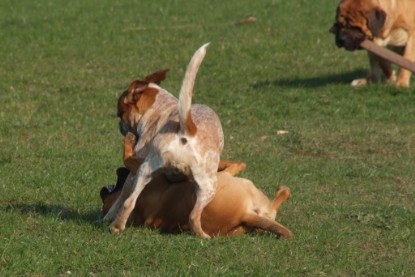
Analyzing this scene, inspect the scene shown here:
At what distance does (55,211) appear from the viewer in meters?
8.09

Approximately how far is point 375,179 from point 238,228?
270 centimetres

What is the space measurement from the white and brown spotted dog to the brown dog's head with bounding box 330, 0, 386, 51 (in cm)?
599

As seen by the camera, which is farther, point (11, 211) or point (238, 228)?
point (11, 211)

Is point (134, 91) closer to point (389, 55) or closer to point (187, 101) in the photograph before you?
point (187, 101)

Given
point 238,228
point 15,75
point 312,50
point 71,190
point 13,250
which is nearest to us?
point 13,250

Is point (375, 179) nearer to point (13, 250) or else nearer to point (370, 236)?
point (370, 236)

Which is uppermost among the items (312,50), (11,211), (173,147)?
(173,147)

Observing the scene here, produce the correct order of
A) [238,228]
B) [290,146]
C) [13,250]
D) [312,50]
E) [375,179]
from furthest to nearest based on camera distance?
1. [312,50]
2. [290,146]
3. [375,179]
4. [238,228]
5. [13,250]

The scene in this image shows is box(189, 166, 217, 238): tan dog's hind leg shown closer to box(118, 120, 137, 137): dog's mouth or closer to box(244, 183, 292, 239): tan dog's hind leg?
box(244, 183, 292, 239): tan dog's hind leg

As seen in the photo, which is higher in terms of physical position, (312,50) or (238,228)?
(238,228)

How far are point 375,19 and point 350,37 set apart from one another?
431mm

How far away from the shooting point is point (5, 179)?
9281 mm

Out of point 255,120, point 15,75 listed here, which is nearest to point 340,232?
point 255,120

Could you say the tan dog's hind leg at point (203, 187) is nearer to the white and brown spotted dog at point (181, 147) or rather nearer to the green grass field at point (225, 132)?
the white and brown spotted dog at point (181, 147)
